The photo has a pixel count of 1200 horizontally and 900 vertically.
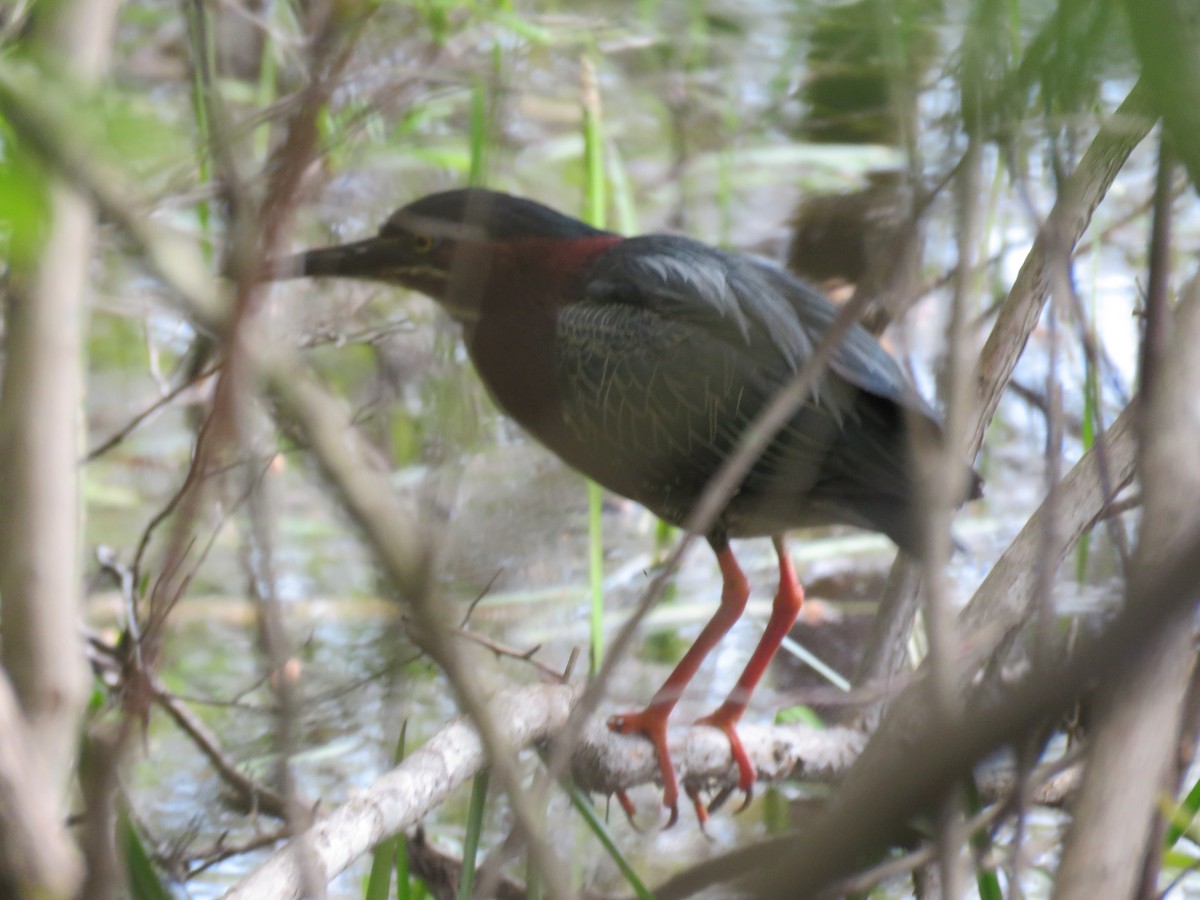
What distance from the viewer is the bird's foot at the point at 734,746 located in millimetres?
2508

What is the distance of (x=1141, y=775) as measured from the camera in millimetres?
1150

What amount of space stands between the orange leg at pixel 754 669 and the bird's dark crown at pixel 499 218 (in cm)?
87

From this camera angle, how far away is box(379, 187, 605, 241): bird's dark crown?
282 cm

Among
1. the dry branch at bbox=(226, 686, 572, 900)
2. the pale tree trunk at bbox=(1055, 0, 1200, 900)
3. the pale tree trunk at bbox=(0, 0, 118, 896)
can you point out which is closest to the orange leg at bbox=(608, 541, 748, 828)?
the dry branch at bbox=(226, 686, 572, 900)

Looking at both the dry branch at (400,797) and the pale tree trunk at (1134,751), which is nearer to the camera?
the pale tree trunk at (1134,751)

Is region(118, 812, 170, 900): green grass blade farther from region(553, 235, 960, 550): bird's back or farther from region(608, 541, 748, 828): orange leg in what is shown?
region(553, 235, 960, 550): bird's back

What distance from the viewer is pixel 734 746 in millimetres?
2547

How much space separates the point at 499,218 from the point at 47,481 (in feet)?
4.34

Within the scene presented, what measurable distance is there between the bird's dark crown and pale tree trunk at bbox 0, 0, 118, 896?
86 cm

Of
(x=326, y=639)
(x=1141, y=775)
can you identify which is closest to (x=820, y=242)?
(x=326, y=639)

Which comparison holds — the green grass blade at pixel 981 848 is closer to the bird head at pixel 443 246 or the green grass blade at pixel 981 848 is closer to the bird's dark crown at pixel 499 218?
the bird head at pixel 443 246

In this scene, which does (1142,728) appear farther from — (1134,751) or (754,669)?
(754,669)

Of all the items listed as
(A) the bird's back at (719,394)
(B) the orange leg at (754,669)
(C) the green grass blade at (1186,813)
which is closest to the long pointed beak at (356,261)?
(A) the bird's back at (719,394)

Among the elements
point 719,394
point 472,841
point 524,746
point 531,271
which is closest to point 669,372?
point 719,394
